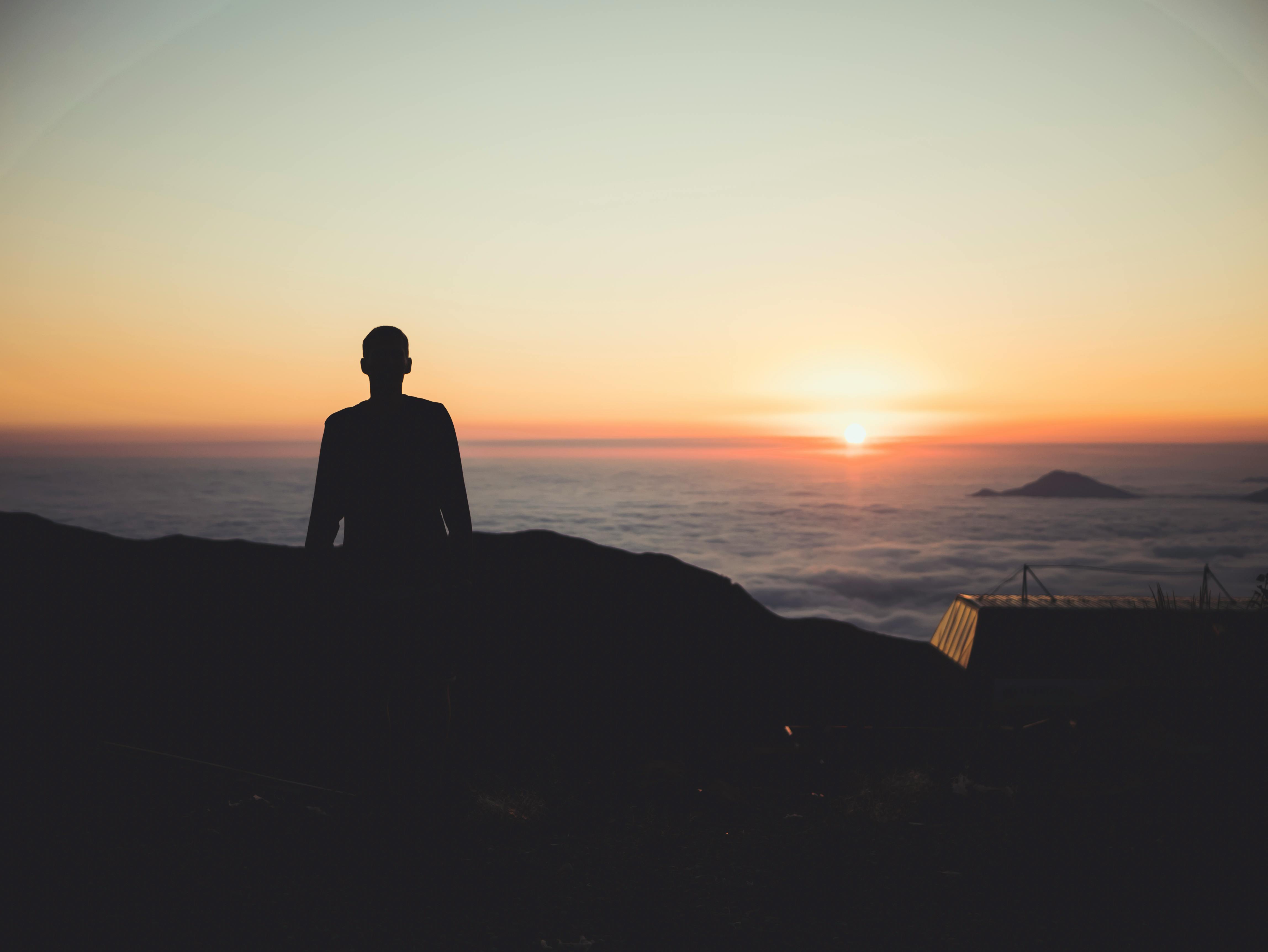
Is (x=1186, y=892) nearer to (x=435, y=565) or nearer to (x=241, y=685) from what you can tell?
(x=435, y=565)

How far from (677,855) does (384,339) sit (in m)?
3.41

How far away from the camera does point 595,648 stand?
16984 mm

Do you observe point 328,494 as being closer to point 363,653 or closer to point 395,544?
point 395,544

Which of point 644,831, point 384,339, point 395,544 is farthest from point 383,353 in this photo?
point 644,831

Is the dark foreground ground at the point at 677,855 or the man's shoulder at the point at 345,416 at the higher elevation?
the man's shoulder at the point at 345,416

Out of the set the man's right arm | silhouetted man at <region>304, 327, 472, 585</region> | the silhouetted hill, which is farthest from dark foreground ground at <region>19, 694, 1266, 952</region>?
the man's right arm

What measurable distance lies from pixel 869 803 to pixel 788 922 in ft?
4.94

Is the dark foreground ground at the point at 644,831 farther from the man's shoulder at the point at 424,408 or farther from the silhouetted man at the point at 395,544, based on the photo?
the man's shoulder at the point at 424,408

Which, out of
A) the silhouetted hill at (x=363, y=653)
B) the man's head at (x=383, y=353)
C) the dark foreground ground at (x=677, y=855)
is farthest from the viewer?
the silhouetted hill at (x=363, y=653)

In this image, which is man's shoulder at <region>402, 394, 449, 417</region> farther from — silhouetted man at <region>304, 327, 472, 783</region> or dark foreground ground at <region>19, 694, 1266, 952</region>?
dark foreground ground at <region>19, 694, 1266, 952</region>

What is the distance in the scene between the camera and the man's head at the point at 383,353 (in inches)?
166

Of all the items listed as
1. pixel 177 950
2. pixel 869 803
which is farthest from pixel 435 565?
pixel 869 803

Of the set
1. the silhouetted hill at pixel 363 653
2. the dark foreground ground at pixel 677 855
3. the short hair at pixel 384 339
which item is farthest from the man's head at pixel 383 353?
the dark foreground ground at pixel 677 855

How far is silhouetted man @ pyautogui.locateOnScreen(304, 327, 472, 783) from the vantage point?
4.23 m
